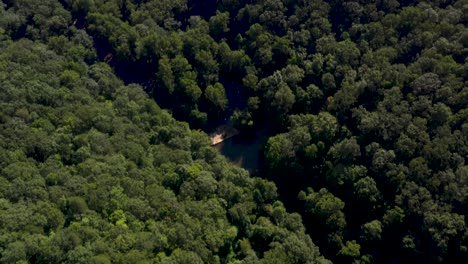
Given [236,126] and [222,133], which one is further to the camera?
[222,133]

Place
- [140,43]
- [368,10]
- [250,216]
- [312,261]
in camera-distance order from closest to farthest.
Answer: [312,261], [250,216], [368,10], [140,43]

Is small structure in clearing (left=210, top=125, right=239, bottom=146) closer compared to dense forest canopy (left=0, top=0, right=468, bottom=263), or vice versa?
dense forest canopy (left=0, top=0, right=468, bottom=263)

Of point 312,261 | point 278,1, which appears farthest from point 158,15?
point 312,261

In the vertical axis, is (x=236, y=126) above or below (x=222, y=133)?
above

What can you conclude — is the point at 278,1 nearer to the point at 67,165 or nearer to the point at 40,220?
the point at 67,165
